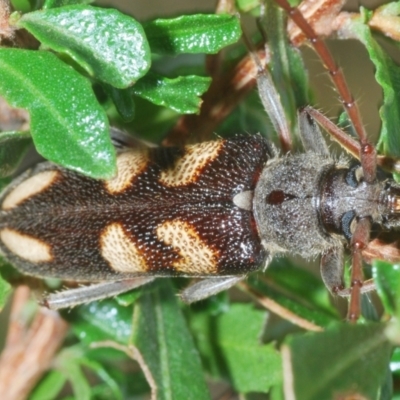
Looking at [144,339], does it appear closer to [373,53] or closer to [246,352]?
[246,352]

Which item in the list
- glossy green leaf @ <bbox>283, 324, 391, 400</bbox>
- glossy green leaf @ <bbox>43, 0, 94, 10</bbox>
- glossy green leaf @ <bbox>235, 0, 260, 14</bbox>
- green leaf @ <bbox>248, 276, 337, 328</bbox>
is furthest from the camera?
green leaf @ <bbox>248, 276, 337, 328</bbox>

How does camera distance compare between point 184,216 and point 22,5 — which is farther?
point 184,216

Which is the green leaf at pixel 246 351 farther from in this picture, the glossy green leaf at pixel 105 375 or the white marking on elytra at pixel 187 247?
the glossy green leaf at pixel 105 375

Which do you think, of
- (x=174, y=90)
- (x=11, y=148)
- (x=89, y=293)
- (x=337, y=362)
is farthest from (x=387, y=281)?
(x=89, y=293)

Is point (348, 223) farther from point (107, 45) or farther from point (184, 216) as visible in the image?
point (107, 45)

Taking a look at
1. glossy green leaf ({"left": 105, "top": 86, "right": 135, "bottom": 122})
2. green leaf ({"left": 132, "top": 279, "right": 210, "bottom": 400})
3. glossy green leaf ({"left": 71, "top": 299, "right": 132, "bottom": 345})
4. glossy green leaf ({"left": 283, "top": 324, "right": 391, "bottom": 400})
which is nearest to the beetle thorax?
green leaf ({"left": 132, "top": 279, "right": 210, "bottom": 400})

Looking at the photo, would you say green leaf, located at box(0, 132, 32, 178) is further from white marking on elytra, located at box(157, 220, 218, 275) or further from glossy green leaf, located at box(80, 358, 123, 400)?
glossy green leaf, located at box(80, 358, 123, 400)
